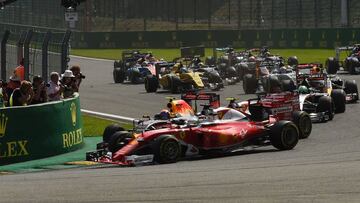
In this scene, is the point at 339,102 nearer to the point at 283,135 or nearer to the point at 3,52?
the point at 283,135

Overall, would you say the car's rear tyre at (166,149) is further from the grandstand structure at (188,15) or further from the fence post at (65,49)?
the grandstand structure at (188,15)

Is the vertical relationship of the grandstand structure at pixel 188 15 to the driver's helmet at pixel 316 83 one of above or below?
above

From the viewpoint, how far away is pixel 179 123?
15.5 meters

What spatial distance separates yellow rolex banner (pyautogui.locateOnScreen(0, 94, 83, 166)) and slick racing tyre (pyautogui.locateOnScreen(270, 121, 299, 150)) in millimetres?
3894

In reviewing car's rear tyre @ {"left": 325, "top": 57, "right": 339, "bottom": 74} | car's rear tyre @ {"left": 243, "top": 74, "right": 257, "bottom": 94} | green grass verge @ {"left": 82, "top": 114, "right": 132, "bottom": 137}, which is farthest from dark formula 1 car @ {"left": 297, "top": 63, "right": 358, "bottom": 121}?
car's rear tyre @ {"left": 325, "top": 57, "right": 339, "bottom": 74}

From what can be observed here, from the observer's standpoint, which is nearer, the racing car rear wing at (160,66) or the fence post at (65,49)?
the fence post at (65,49)

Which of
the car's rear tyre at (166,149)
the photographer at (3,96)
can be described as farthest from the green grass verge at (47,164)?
the photographer at (3,96)

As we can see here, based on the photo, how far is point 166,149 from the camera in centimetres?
1465

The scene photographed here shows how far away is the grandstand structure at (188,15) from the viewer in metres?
64.1

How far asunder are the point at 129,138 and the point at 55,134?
1.70 meters

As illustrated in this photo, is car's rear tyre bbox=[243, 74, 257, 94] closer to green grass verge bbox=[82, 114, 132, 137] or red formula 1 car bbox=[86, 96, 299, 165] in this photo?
green grass verge bbox=[82, 114, 132, 137]

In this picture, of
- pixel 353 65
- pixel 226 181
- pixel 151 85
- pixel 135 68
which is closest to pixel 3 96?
pixel 226 181

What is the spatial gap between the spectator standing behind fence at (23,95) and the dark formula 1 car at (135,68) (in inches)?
790

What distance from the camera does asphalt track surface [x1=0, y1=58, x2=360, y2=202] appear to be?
938 centimetres
